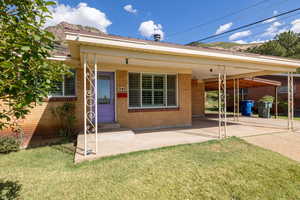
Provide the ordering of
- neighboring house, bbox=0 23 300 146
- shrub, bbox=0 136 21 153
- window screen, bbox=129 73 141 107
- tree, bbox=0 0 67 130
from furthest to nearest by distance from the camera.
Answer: window screen, bbox=129 73 141 107 < shrub, bbox=0 136 21 153 < neighboring house, bbox=0 23 300 146 < tree, bbox=0 0 67 130

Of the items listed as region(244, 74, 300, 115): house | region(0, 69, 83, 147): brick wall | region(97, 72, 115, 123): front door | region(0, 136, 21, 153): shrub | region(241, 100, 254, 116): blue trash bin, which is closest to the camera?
region(0, 136, 21, 153): shrub

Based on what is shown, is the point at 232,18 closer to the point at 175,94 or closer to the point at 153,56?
the point at 175,94

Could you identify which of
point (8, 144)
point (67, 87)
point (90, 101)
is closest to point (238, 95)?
point (90, 101)

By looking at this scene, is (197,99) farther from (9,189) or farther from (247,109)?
(9,189)

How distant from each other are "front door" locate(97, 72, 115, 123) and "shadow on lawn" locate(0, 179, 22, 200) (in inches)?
144

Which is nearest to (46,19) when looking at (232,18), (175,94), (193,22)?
(175,94)

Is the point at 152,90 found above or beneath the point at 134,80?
beneath

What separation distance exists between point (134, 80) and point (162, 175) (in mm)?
4709

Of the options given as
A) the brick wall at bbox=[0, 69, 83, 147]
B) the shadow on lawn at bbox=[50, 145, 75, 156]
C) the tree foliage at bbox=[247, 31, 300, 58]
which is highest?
the tree foliage at bbox=[247, 31, 300, 58]

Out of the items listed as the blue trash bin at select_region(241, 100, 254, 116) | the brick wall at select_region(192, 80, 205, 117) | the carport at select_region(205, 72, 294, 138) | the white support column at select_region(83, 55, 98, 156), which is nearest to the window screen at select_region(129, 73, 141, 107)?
the white support column at select_region(83, 55, 98, 156)

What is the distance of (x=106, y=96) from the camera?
671 centimetres

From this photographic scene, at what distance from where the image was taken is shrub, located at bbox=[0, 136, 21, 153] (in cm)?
480

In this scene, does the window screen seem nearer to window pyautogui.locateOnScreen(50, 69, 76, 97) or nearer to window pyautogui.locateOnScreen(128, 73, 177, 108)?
window pyautogui.locateOnScreen(128, 73, 177, 108)

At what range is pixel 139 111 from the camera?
278 inches
